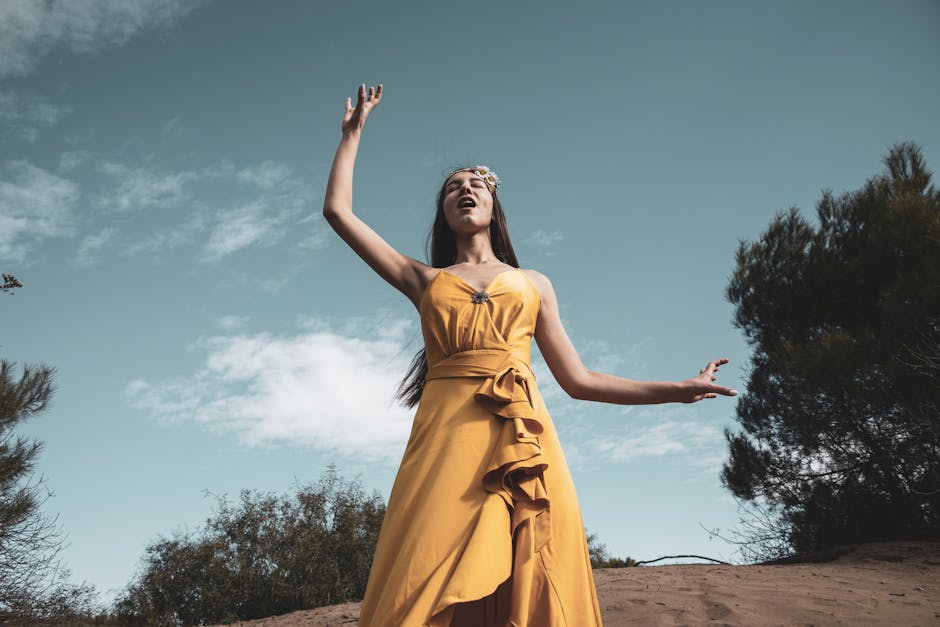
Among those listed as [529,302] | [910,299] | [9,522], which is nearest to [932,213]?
[910,299]

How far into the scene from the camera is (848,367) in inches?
347

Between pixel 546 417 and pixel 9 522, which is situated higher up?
pixel 9 522

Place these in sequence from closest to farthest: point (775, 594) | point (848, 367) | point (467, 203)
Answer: point (467, 203)
point (775, 594)
point (848, 367)

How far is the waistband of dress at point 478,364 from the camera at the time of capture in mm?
1946

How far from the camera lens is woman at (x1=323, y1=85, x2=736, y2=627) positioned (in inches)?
63.9

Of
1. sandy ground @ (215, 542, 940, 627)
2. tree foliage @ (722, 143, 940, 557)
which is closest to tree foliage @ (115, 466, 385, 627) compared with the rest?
sandy ground @ (215, 542, 940, 627)

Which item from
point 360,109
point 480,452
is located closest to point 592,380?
point 480,452

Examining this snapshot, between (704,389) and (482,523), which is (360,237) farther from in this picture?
(704,389)

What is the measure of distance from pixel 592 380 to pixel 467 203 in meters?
0.76

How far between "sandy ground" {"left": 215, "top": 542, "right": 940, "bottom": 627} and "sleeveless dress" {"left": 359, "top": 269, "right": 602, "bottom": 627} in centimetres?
322

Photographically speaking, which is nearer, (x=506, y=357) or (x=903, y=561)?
(x=506, y=357)

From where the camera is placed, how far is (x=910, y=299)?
28.9 feet

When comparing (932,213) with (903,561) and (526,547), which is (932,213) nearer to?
(903,561)

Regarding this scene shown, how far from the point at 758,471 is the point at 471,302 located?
951 cm
